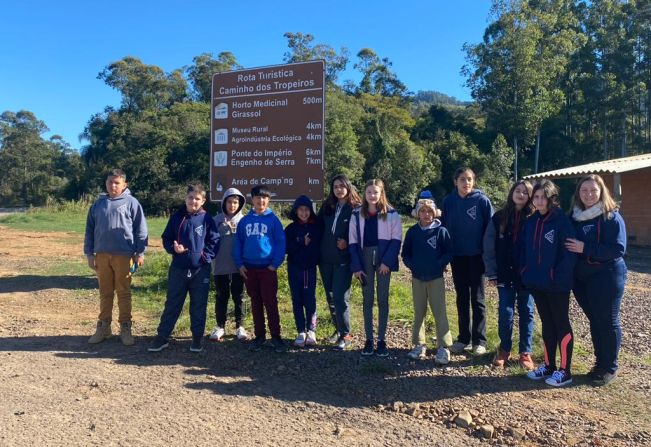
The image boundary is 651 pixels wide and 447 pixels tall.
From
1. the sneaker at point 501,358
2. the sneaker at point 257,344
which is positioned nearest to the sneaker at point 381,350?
the sneaker at point 501,358

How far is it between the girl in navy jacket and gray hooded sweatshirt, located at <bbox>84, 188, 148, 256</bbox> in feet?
13.6

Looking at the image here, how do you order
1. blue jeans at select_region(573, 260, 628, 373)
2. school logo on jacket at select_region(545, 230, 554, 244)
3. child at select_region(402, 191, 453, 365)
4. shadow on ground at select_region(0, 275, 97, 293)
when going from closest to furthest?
blue jeans at select_region(573, 260, 628, 373) → school logo on jacket at select_region(545, 230, 554, 244) → child at select_region(402, 191, 453, 365) → shadow on ground at select_region(0, 275, 97, 293)

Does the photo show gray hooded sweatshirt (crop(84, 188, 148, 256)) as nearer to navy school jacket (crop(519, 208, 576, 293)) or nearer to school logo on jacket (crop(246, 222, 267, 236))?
school logo on jacket (crop(246, 222, 267, 236))

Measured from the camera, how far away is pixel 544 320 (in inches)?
177

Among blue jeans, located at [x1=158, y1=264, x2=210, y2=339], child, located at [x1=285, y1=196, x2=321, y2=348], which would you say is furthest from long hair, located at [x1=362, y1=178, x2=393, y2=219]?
blue jeans, located at [x1=158, y1=264, x2=210, y2=339]

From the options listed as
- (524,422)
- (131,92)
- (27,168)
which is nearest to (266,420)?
(524,422)

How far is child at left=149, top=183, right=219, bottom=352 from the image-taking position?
5.23m

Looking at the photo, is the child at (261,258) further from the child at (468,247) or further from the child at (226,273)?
the child at (468,247)

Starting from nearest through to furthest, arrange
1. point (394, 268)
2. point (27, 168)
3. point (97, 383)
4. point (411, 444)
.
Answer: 1. point (411, 444)
2. point (97, 383)
3. point (394, 268)
4. point (27, 168)

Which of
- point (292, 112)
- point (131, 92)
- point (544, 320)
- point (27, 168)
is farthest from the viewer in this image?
point (27, 168)

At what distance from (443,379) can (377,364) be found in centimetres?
61

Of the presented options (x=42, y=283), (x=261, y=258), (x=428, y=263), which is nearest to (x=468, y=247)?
(x=428, y=263)

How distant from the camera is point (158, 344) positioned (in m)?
5.22

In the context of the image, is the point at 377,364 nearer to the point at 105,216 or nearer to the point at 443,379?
the point at 443,379
